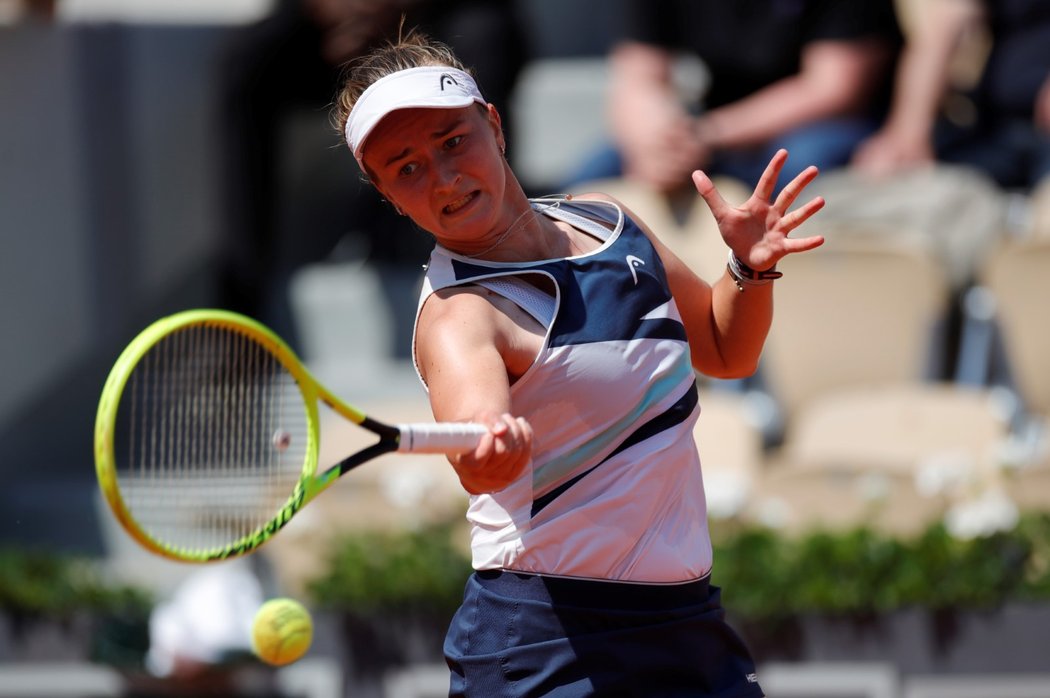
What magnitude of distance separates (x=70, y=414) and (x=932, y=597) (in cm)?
372

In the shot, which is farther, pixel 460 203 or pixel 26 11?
pixel 26 11

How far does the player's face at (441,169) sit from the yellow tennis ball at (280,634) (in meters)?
0.75

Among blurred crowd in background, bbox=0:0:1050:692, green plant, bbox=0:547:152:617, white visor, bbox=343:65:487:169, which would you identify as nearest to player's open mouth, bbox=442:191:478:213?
white visor, bbox=343:65:487:169

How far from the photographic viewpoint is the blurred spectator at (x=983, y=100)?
5742 mm

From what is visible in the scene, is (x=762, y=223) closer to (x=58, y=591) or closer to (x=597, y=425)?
(x=597, y=425)

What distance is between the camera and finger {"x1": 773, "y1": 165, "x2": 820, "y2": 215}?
246cm

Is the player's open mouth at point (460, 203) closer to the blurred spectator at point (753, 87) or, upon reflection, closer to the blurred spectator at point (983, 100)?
the blurred spectator at point (753, 87)

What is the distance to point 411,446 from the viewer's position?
86.0 inches

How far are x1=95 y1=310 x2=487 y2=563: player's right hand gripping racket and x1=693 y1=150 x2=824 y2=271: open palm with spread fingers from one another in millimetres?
659

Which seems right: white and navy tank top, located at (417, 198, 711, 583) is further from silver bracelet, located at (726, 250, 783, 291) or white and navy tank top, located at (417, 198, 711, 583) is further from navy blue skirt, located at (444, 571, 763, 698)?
silver bracelet, located at (726, 250, 783, 291)

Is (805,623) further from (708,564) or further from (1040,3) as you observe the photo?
(1040,3)

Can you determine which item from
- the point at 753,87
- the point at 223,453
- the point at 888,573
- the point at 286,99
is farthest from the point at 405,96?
the point at 286,99

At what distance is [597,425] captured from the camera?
2.38 meters

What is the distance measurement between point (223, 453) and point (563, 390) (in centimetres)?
62
